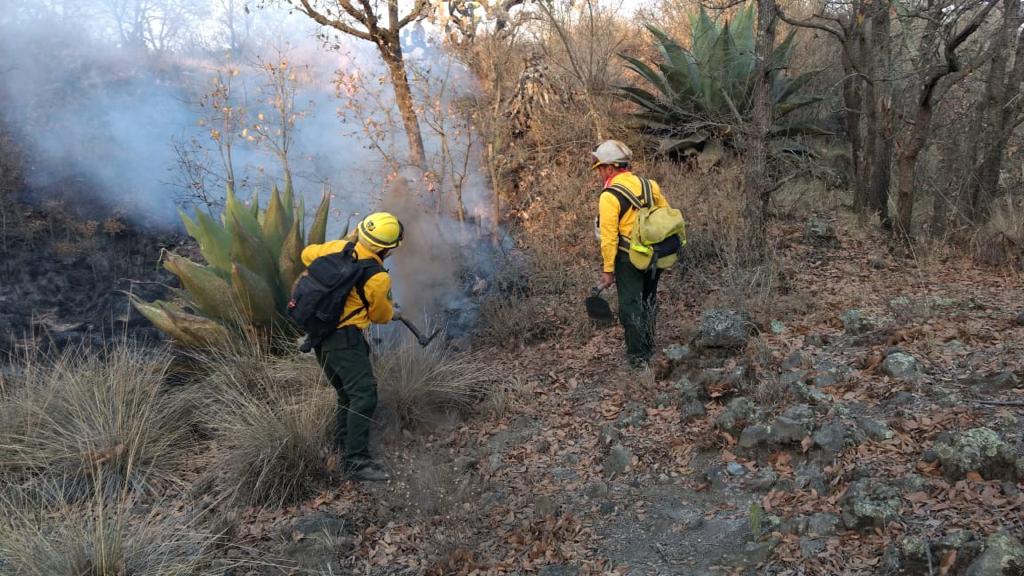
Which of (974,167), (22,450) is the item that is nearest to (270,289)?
(22,450)

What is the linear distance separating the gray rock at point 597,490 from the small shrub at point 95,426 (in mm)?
2493

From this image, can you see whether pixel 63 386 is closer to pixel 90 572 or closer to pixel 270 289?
pixel 270 289

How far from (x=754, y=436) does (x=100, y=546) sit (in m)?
3.25

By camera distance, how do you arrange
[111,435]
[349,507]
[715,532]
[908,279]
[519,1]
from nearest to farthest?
1. [715,532]
2. [349,507]
3. [111,435]
4. [908,279]
5. [519,1]

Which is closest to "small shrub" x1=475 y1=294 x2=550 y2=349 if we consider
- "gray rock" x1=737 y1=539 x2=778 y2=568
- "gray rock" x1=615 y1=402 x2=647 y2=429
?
"gray rock" x1=615 y1=402 x2=647 y2=429

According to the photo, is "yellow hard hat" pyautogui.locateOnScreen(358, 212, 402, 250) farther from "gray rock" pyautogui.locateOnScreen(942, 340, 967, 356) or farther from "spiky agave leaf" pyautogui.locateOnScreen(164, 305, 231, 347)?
"gray rock" pyautogui.locateOnScreen(942, 340, 967, 356)

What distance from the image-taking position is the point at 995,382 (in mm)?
4199

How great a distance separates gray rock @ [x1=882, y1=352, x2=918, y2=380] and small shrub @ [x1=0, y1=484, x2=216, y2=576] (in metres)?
3.83

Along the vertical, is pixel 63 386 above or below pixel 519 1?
below

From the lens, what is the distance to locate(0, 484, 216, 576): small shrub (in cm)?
339

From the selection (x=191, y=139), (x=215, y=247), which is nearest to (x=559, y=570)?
(x=215, y=247)

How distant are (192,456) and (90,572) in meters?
1.56

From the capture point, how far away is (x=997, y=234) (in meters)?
6.74


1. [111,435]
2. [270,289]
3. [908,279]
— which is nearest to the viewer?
[111,435]
